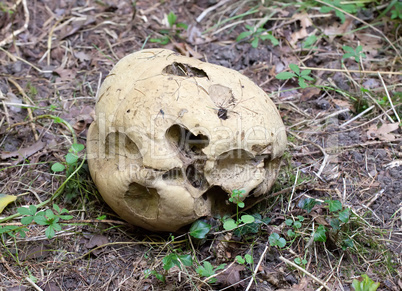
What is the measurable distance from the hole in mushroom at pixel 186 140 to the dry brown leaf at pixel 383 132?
148 centimetres

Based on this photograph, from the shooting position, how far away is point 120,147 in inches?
97.4

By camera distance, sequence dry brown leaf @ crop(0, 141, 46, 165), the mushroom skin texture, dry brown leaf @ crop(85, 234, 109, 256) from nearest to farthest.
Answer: the mushroom skin texture
dry brown leaf @ crop(85, 234, 109, 256)
dry brown leaf @ crop(0, 141, 46, 165)

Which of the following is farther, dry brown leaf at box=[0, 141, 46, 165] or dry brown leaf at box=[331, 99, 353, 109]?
dry brown leaf at box=[331, 99, 353, 109]

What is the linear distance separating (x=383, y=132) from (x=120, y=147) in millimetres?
1965

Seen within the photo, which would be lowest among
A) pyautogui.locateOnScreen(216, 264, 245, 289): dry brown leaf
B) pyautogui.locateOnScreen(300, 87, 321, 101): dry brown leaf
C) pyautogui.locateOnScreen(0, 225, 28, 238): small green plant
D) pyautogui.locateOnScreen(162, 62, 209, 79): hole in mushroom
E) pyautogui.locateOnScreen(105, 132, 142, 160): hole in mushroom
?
pyautogui.locateOnScreen(216, 264, 245, 289): dry brown leaf

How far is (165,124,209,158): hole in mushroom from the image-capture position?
2.37 m

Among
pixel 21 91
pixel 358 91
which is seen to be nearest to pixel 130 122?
pixel 21 91

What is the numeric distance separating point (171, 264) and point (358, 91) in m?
2.29

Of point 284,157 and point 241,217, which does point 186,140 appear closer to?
point 241,217

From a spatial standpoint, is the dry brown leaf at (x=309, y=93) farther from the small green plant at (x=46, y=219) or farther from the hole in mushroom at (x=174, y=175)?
the small green plant at (x=46, y=219)

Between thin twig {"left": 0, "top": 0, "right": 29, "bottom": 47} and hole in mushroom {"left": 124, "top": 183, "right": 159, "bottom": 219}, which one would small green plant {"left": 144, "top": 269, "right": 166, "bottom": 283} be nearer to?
hole in mushroom {"left": 124, "top": 183, "right": 159, "bottom": 219}

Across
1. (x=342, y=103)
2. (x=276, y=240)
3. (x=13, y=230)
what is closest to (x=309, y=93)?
(x=342, y=103)

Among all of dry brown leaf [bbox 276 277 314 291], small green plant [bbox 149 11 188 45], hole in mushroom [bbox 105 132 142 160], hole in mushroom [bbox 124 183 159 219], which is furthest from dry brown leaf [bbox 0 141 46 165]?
dry brown leaf [bbox 276 277 314 291]

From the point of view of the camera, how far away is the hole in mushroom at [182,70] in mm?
2562
